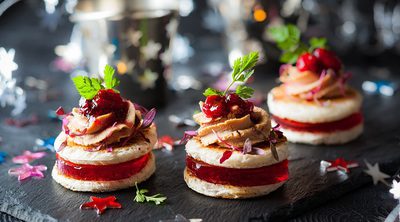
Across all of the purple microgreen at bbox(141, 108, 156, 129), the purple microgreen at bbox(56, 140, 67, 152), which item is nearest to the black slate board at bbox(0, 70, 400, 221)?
the purple microgreen at bbox(56, 140, 67, 152)

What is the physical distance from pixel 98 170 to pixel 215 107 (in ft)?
2.64

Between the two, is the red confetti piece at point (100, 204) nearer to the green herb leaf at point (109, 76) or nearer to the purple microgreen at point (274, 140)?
the green herb leaf at point (109, 76)

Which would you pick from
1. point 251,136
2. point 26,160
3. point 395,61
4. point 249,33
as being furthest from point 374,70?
point 26,160

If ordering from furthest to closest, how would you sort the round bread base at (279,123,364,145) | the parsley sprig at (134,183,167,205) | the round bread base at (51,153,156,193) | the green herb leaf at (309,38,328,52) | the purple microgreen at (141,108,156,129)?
the green herb leaf at (309,38,328,52) < the round bread base at (279,123,364,145) < the purple microgreen at (141,108,156,129) < the round bread base at (51,153,156,193) < the parsley sprig at (134,183,167,205)

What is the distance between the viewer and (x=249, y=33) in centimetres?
649

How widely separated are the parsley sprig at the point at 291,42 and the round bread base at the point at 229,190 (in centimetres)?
134

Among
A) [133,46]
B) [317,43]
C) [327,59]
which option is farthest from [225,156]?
[133,46]

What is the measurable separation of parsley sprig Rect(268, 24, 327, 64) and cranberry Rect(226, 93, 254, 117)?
3.48ft

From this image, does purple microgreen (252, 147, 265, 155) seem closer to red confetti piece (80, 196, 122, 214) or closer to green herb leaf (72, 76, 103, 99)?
red confetti piece (80, 196, 122, 214)

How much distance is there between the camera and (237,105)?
383cm

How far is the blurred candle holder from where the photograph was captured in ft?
17.5

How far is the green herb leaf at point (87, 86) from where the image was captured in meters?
3.82

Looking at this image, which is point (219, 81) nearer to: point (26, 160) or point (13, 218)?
point (26, 160)

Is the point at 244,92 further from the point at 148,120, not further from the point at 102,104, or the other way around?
the point at 102,104
